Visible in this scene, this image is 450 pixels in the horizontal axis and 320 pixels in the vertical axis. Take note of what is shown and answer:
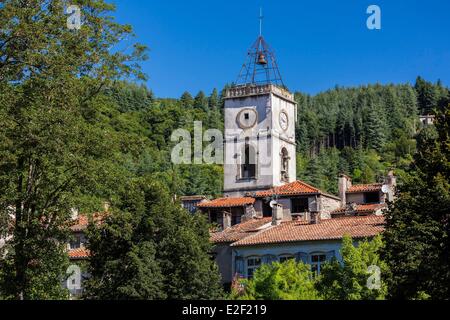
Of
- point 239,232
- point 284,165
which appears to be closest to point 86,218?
point 239,232

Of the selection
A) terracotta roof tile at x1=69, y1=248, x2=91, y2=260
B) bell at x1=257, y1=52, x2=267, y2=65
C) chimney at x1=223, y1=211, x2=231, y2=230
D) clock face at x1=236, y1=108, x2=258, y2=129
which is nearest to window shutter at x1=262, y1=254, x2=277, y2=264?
terracotta roof tile at x1=69, y1=248, x2=91, y2=260

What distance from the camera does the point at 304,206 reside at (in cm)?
7131

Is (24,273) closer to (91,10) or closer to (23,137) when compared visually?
(23,137)

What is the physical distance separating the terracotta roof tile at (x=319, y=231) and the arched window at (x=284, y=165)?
1017 inches

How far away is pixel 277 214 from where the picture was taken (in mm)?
64875

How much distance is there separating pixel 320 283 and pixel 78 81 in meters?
13.7

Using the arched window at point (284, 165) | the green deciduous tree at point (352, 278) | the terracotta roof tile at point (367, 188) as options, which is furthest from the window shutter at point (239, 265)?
the arched window at point (284, 165)

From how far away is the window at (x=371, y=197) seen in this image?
73.6 meters

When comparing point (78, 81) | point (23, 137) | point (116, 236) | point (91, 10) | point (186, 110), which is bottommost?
point (116, 236)

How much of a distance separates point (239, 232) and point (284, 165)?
24.1 meters

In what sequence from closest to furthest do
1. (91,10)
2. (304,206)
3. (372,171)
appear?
1. (91,10)
2. (304,206)
3. (372,171)

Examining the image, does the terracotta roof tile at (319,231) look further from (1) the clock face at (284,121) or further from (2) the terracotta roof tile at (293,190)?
(1) the clock face at (284,121)

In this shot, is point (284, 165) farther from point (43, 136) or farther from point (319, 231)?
point (43, 136)

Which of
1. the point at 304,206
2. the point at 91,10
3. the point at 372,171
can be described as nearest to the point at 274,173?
the point at 304,206
